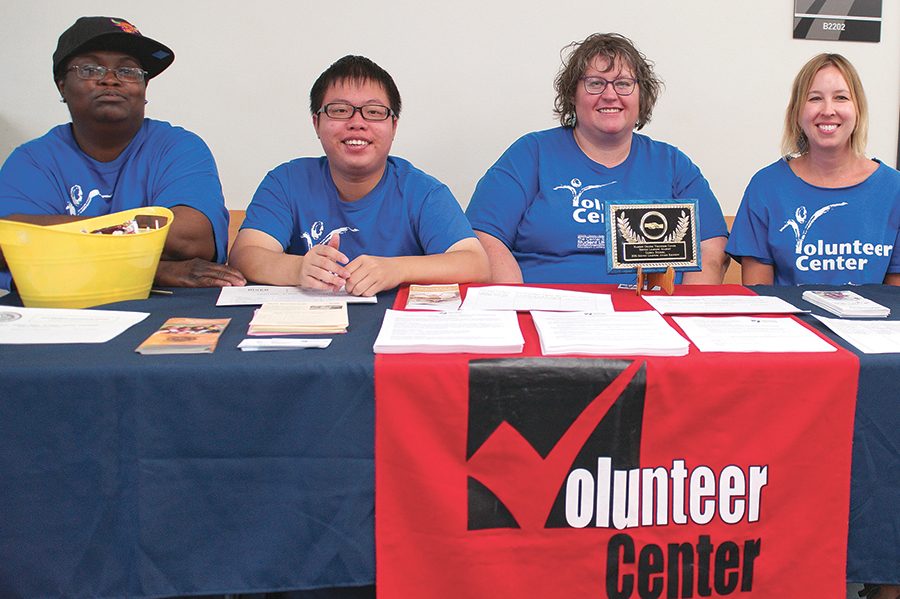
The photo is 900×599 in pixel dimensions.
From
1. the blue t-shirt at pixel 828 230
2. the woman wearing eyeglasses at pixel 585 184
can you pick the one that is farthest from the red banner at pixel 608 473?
the woman wearing eyeglasses at pixel 585 184

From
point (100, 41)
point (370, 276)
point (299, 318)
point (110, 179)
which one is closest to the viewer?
point (299, 318)

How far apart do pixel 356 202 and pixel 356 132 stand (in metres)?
0.19

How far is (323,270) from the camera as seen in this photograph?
62.2 inches

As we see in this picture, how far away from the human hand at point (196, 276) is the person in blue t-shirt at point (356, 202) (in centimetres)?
7

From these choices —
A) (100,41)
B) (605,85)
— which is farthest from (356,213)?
(605,85)

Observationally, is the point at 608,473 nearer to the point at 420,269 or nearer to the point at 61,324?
the point at 420,269

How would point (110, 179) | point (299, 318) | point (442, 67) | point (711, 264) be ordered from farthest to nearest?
point (442, 67)
point (711, 264)
point (110, 179)
point (299, 318)

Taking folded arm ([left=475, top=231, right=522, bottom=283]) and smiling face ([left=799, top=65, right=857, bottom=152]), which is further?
folded arm ([left=475, top=231, right=522, bottom=283])

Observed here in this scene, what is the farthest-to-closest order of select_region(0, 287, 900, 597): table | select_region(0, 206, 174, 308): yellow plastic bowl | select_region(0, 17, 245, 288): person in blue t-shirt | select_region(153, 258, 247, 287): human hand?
select_region(0, 17, 245, 288): person in blue t-shirt → select_region(153, 258, 247, 287): human hand → select_region(0, 206, 174, 308): yellow plastic bowl → select_region(0, 287, 900, 597): table

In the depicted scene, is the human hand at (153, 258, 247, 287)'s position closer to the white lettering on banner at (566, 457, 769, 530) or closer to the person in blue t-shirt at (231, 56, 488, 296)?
the person in blue t-shirt at (231, 56, 488, 296)

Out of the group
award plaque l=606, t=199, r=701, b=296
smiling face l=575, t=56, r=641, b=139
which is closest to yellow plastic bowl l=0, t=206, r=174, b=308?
award plaque l=606, t=199, r=701, b=296

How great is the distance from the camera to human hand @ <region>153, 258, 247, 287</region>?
171 centimetres

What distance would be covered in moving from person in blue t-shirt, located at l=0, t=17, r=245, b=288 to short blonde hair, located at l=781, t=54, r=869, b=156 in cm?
161

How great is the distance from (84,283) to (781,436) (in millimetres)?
1287
